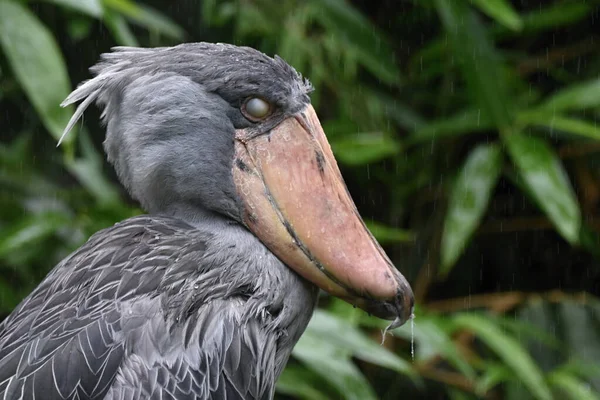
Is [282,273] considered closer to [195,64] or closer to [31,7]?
[195,64]

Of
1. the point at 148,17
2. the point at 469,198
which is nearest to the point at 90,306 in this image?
the point at 148,17

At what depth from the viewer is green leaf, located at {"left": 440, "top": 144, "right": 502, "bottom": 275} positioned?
2332mm

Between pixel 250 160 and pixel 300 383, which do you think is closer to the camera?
pixel 250 160

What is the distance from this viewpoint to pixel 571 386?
7.13 ft

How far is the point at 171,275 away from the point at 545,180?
140cm

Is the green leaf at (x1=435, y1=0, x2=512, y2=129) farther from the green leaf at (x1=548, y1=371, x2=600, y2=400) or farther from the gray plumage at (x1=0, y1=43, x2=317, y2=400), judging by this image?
the gray plumage at (x1=0, y1=43, x2=317, y2=400)

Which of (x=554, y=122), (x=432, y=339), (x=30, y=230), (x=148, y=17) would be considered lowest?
(x=432, y=339)

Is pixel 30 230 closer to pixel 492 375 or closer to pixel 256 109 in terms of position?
pixel 256 109

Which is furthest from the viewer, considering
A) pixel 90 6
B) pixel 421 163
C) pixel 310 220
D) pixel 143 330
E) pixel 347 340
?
pixel 421 163

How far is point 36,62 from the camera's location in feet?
6.12

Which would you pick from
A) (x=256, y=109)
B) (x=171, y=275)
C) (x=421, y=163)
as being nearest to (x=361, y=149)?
(x=421, y=163)

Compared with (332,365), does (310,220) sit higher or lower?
higher

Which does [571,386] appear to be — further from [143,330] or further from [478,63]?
[143,330]

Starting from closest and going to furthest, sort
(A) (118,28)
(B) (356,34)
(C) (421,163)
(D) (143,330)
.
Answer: (D) (143,330) < (A) (118,28) < (B) (356,34) < (C) (421,163)
